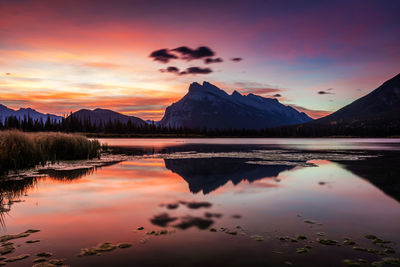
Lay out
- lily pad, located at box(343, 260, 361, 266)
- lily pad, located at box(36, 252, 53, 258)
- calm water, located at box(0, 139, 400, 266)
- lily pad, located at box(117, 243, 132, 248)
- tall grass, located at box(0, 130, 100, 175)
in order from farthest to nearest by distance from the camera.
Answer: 1. tall grass, located at box(0, 130, 100, 175)
2. lily pad, located at box(117, 243, 132, 248)
3. calm water, located at box(0, 139, 400, 266)
4. lily pad, located at box(36, 252, 53, 258)
5. lily pad, located at box(343, 260, 361, 266)

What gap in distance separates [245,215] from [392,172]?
63.4 ft

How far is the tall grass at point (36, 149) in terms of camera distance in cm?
2330

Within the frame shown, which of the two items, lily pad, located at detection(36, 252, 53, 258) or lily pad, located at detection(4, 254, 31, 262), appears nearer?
lily pad, located at detection(4, 254, 31, 262)

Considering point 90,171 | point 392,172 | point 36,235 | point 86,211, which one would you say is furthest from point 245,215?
point 392,172

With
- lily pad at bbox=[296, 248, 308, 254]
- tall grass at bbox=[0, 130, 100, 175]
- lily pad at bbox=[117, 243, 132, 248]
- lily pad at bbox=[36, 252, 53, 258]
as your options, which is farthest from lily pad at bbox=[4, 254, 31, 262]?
tall grass at bbox=[0, 130, 100, 175]

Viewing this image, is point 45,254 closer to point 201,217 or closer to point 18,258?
point 18,258

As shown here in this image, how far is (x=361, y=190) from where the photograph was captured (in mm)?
A: 17719

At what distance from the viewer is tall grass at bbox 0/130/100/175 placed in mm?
23297

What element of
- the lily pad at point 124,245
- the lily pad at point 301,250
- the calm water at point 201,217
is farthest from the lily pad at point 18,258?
the lily pad at point 301,250

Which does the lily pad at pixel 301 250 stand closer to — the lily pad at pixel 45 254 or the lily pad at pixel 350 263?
the lily pad at pixel 350 263

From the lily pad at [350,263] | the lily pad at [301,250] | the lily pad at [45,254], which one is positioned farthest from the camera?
the lily pad at [301,250]

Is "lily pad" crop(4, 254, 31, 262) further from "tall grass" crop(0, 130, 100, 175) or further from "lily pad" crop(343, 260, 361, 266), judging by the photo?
"tall grass" crop(0, 130, 100, 175)

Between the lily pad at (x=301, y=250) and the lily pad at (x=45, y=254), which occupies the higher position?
the lily pad at (x=45, y=254)

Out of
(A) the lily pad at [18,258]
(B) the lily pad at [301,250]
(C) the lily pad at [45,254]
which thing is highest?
(A) the lily pad at [18,258]
